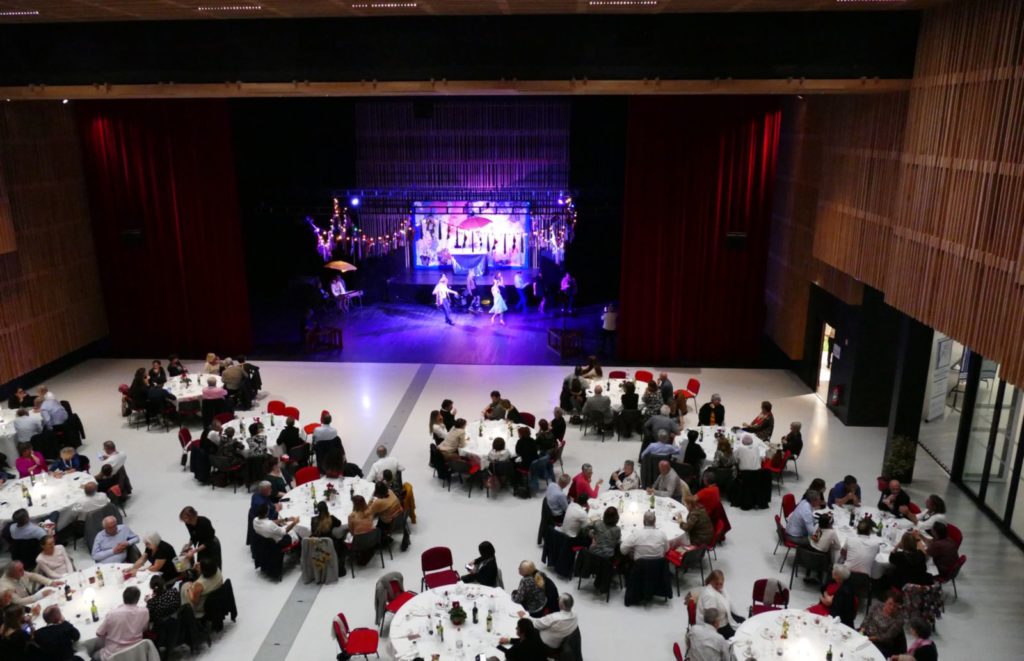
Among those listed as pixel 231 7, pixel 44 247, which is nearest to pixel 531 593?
pixel 231 7

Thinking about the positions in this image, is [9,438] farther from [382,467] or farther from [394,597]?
[394,597]

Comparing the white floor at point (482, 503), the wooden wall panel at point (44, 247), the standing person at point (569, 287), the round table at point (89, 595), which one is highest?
the wooden wall panel at point (44, 247)

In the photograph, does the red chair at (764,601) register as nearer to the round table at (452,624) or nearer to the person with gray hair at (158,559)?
the round table at (452,624)

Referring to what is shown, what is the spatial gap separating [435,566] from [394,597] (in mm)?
846

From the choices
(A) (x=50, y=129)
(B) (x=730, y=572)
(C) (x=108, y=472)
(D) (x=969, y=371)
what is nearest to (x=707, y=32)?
(D) (x=969, y=371)

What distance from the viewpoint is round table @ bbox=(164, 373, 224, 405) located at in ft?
49.9

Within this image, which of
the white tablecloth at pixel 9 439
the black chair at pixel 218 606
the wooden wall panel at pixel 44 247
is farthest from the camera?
the wooden wall panel at pixel 44 247

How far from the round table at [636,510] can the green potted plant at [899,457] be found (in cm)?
392

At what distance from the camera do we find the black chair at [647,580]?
976 centimetres

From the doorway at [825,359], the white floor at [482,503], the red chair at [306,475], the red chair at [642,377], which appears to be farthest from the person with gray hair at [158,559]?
the doorway at [825,359]

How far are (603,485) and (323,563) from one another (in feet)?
15.2

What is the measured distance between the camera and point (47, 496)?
11.2m

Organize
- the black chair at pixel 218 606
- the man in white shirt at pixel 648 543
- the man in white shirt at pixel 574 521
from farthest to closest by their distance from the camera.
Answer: the man in white shirt at pixel 574 521, the man in white shirt at pixel 648 543, the black chair at pixel 218 606

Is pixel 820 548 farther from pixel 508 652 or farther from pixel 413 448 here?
pixel 413 448
